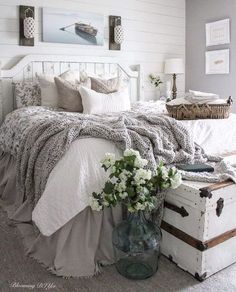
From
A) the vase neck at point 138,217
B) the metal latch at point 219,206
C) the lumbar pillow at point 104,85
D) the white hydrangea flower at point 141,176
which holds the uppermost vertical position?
the lumbar pillow at point 104,85

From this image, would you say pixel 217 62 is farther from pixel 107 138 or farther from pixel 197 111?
pixel 107 138

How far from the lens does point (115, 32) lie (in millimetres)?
4113

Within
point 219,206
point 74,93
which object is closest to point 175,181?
point 219,206

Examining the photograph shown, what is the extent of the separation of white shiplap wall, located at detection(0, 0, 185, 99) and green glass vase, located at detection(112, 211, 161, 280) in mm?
2636

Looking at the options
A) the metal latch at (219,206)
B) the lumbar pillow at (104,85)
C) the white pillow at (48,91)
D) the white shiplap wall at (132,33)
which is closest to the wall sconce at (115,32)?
the white shiplap wall at (132,33)

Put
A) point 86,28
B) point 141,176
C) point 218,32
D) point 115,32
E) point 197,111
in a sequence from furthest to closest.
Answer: point 218,32, point 115,32, point 86,28, point 197,111, point 141,176

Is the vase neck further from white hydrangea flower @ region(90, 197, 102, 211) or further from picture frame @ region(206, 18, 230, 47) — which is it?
picture frame @ region(206, 18, 230, 47)

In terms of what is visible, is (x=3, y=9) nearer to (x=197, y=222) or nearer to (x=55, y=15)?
(x=55, y=15)

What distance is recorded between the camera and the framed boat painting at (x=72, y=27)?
371 centimetres

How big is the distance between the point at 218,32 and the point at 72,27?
6.48 feet

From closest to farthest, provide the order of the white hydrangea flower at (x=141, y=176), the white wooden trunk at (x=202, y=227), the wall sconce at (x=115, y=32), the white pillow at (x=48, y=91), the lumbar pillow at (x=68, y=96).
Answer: the white hydrangea flower at (x=141, y=176)
the white wooden trunk at (x=202, y=227)
the lumbar pillow at (x=68, y=96)
the white pillow at (x=48, y=91)
the wall sconce at (x=115, y=32)

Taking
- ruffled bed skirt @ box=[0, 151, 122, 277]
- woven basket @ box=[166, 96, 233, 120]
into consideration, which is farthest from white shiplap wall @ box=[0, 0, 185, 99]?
ruffled bed skirt @ box=[0, 151, 122, 277]

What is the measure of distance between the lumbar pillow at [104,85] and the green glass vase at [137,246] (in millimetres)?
1914

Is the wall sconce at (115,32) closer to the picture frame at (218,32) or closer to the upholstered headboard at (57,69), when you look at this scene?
the upholstered headboard at (57,69)
